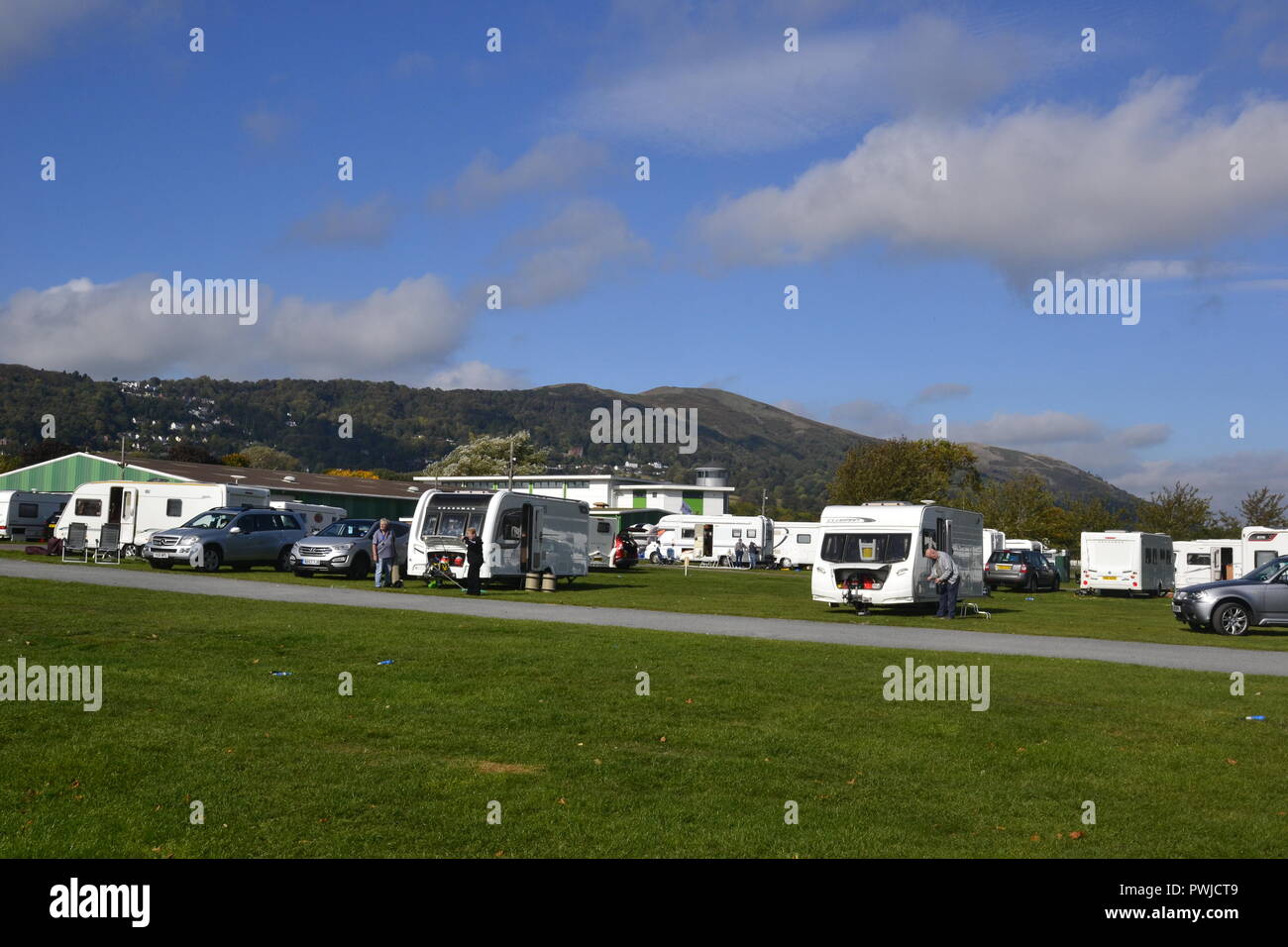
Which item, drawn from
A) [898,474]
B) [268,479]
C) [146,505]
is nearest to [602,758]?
[146,505]

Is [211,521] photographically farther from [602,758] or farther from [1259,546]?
[1259,546]

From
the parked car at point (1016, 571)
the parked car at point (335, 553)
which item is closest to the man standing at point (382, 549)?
the parked car at point (335, 553)

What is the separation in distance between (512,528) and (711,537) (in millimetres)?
33650

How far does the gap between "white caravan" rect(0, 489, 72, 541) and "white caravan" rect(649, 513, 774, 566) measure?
29208 mm

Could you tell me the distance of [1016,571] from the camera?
140 feet

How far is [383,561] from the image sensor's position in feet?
89.0

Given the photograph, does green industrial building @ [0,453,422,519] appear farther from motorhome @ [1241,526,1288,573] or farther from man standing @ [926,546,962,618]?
man standing @ [926,546,962,618]

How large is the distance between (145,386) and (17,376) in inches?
1038

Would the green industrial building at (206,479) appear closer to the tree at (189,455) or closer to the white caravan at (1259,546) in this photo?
the tree at (189,455)

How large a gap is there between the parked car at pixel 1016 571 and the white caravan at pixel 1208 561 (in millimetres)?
5621

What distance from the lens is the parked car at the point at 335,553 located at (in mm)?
30984

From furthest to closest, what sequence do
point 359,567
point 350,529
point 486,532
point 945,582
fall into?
point 350,529 → point 359,567 → point 486,532 → point 945,582
